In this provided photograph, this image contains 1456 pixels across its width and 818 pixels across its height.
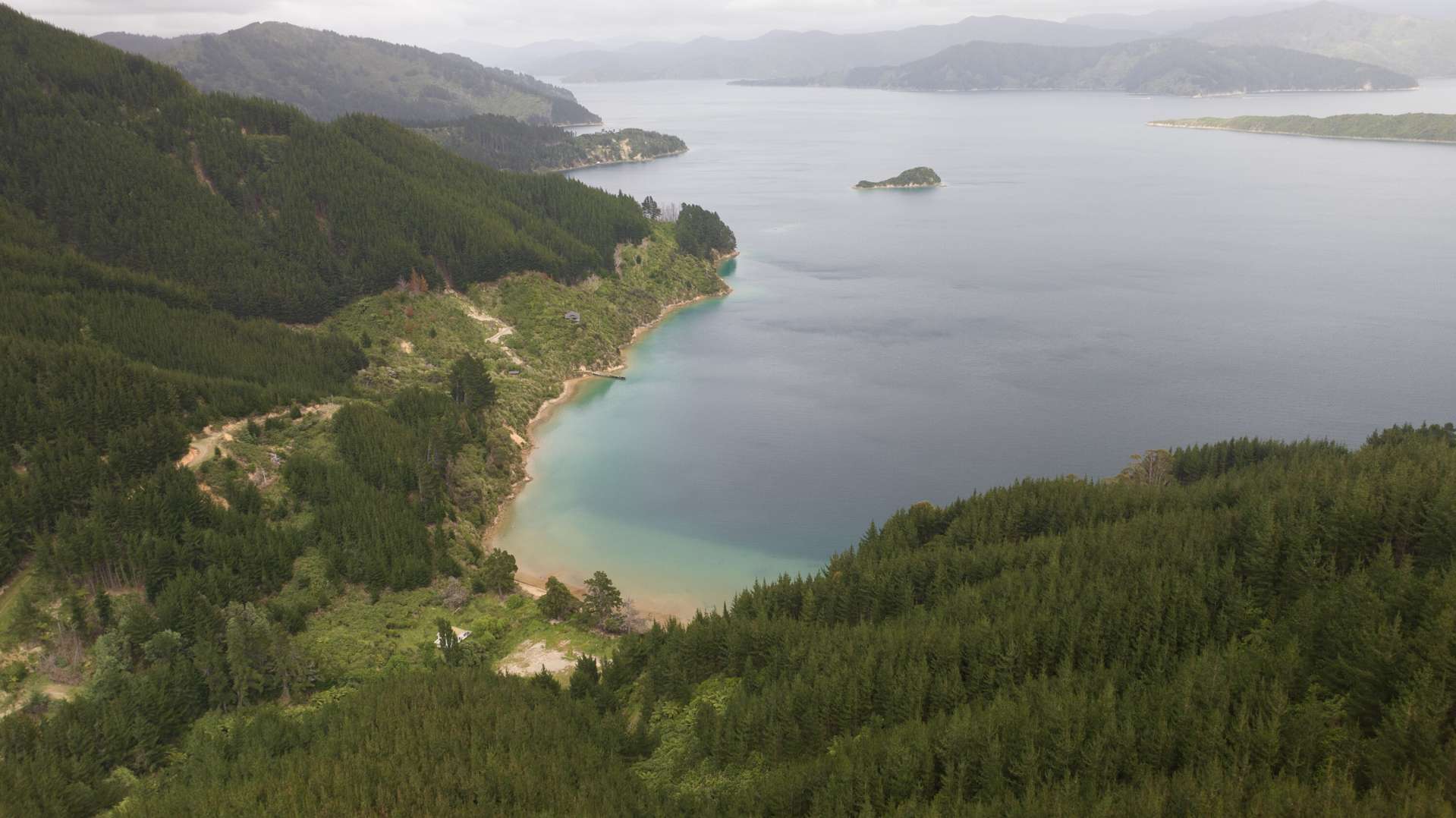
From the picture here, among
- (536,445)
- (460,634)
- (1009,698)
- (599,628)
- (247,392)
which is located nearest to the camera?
(1009,698)

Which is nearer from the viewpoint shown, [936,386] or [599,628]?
[599,628]

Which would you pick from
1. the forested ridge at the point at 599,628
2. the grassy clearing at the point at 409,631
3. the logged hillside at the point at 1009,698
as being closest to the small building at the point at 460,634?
the grassy clearing at the point at 409,631

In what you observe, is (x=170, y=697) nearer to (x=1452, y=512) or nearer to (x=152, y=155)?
(x=1452, y=512)

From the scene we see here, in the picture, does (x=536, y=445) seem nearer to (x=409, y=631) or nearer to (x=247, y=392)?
(x=247, y=392)

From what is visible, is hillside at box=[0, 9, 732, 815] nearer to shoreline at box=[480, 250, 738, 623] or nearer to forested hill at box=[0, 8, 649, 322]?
forested hill at box=[0, 8, 649, 322]

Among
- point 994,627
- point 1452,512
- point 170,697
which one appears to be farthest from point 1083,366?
point 170,697

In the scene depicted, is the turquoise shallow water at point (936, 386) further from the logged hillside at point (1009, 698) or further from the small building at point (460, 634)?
the logged hillside at point (1009, 698)

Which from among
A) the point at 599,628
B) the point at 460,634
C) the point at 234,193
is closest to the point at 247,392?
the point at 460,634
